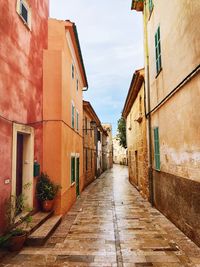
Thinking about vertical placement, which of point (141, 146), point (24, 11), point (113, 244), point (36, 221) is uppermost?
point (24, 11)

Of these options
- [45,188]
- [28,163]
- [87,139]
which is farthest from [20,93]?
[87,139]

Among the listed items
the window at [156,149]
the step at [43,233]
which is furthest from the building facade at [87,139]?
the step at [43,233]

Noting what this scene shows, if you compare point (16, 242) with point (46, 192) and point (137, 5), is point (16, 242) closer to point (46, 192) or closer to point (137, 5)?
point (46, 192)

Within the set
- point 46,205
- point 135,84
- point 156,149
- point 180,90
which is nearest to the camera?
point 180,90

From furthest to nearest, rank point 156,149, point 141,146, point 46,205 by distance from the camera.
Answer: point 141,146
point 156,149
point 46,205

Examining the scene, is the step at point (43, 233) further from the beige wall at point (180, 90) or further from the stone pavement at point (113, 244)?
the beige wall at point (180, 90)

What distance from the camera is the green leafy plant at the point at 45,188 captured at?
7.88 metres

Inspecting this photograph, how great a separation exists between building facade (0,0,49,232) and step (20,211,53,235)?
14.1 inches

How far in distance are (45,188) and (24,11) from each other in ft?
18.6

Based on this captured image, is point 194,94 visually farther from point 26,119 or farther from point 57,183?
point 57,183

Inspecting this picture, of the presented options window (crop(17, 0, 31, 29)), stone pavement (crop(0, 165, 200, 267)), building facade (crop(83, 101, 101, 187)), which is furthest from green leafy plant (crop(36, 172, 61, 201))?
building facade (crop(83, 101, 101, 187))

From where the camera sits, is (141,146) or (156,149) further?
(141,146)

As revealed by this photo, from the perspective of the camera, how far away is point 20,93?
6738 mm

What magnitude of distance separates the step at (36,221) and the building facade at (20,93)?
357 millimetres
